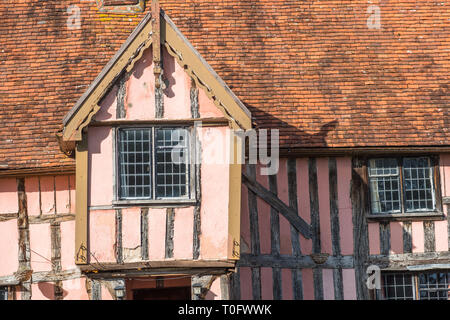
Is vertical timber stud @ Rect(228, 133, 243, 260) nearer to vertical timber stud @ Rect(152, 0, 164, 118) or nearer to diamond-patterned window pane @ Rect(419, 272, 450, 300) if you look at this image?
vertical timber stud @ Rect(152, 0, 164, 118)

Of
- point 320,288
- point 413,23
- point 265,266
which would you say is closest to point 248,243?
point 265,266

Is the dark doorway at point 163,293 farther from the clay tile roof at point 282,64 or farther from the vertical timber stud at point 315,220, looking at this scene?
the clay tile roof at point 282,64

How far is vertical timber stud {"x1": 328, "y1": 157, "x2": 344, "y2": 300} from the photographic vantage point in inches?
A: 686

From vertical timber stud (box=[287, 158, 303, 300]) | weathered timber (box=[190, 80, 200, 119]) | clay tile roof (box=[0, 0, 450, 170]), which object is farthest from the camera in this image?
clay tile roof (box=[0, 0, 450, 170])

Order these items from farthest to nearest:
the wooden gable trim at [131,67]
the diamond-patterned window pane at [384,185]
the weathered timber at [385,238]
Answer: the diamond-patterned window pane at [384,185] → the weathered timber at [385,238] → the wooden gable trim at [131,67]

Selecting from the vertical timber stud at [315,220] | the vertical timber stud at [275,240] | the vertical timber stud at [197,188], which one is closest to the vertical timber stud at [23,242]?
the vertical timber stud at [197,188]

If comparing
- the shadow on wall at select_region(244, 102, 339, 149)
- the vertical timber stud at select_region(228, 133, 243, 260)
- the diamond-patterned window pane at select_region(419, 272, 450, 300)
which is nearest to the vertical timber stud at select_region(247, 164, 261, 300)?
the shadow on wall at select_region(244, 102, 339, 149)

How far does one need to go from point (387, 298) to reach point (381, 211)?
169 cm

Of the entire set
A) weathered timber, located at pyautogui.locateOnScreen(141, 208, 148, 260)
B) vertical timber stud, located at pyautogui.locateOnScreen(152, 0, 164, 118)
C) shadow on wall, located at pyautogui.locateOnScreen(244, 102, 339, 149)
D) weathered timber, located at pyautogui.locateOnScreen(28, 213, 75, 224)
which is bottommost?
weathered timber, located at pyautogui.locateOnScreen(141, 208, 148, 260)

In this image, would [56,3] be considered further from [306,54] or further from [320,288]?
[320,288]

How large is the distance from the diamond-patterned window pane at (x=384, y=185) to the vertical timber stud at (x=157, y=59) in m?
4.62

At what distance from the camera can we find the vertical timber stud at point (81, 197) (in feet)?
51.2

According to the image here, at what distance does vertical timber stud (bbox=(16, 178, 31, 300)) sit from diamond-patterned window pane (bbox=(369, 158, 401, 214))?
6696mm

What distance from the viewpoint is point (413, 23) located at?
19.9 m
